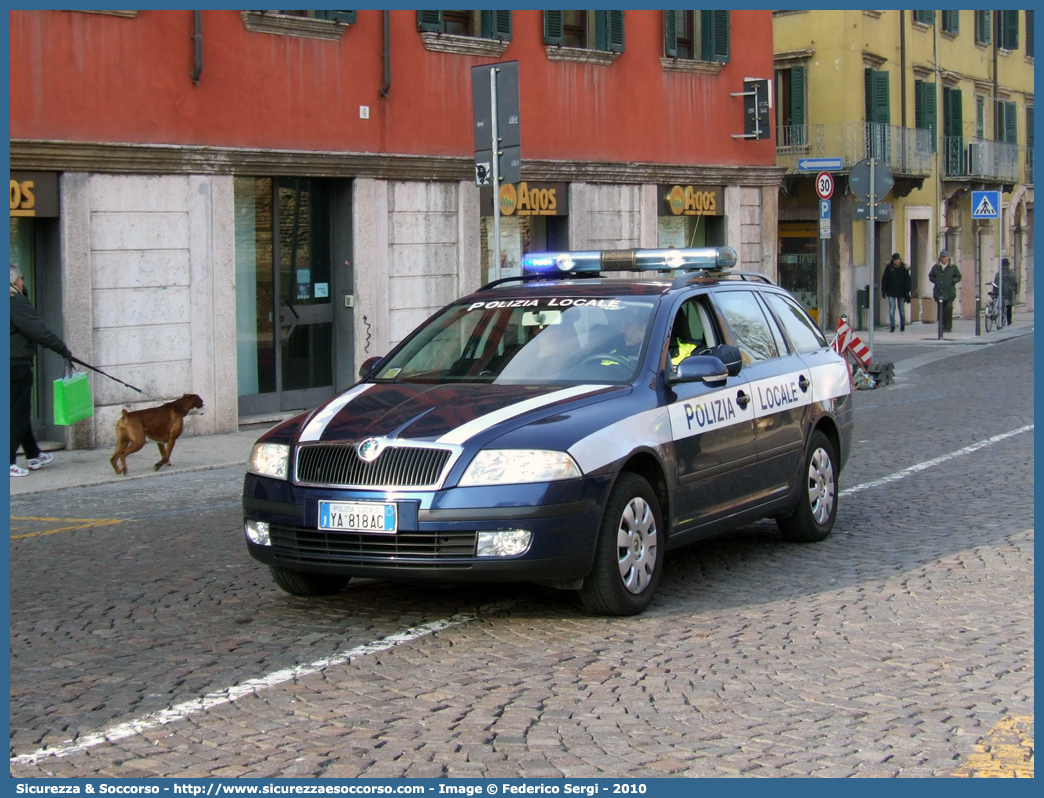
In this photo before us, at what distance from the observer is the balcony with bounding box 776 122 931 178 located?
3866 cm

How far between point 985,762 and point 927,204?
40.3m

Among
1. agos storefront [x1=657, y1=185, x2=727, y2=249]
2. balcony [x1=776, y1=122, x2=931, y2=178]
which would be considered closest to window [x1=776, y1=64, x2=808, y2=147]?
balcony [x1=776, y1=122, x2=931, y2=178]

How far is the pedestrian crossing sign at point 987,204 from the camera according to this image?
32875 millimetres

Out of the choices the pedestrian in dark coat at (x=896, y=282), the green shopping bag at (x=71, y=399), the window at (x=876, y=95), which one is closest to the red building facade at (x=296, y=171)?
the green shopping bag at (x=71, y=399)

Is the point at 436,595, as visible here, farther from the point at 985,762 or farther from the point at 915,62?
the point at 915,62

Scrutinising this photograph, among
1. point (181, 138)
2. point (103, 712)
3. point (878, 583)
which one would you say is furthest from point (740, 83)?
point (103, 712)

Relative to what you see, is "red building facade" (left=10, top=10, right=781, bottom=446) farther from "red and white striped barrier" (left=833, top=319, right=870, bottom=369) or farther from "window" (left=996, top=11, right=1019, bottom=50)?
"window" (left=996, top=11, right=1019, bottom=50)

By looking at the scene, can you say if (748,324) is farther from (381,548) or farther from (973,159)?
(973,159)

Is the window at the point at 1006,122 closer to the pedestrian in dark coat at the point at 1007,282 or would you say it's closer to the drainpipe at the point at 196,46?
the pedestrian in dark coat at the point at 1007,282

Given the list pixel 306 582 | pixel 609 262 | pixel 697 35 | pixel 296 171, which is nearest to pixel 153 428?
pixel 296 171

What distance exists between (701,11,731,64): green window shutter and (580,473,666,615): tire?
19643 millimetres

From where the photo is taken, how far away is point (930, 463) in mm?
13375

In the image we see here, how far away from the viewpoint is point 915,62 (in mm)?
42094

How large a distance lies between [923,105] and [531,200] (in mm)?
23247
